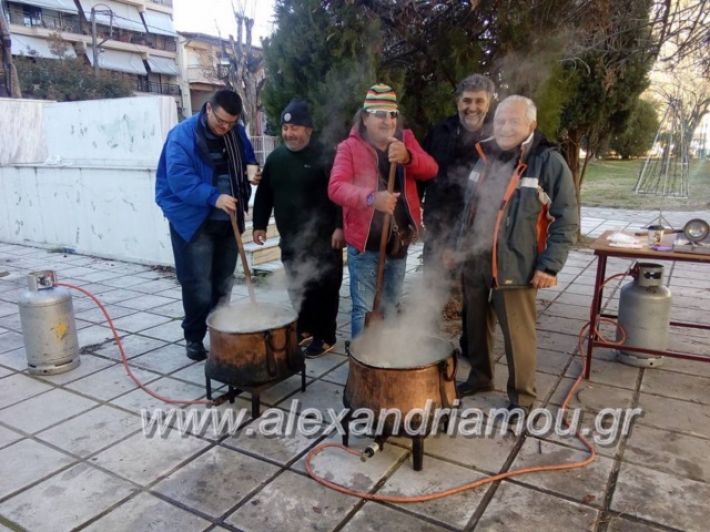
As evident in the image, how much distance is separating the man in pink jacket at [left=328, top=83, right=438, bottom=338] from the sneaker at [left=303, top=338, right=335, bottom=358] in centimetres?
58

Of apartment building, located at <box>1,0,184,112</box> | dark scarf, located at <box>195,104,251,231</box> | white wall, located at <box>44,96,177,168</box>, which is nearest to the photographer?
dark scarf, located at <box>195,104,251,231</box>

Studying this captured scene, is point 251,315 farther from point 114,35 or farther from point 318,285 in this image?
point 114,35

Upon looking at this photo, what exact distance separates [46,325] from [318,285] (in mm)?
1781

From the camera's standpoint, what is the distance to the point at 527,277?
2.65m

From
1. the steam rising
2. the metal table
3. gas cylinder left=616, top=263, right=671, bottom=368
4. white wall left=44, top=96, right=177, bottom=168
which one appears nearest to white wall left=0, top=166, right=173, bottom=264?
white wall left=44, top=96, right=177, bottom=168

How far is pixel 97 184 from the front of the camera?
21.8 ft

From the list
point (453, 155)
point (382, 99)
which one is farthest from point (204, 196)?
point (453, 155)

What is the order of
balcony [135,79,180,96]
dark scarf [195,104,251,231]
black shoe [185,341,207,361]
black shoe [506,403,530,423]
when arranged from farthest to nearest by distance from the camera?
balcony [135,79,180,96] < black shoe [185,341,207,361] < dark scarf [195,104,251,231] < black shoe [506,403,530,423]

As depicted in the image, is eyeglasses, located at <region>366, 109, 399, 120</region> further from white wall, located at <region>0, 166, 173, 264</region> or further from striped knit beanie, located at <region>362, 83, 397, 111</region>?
white wall, located at <region>0, 166, 173, 264</region>

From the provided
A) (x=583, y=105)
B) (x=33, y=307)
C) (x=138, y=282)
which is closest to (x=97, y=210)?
(x=138, y=282)

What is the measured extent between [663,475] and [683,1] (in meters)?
4.15

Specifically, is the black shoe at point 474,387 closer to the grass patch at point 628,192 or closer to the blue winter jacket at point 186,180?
the blue winter jacket at point 186,180

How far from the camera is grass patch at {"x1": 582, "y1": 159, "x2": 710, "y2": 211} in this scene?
452 inches

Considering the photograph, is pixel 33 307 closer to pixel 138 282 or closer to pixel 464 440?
pixel 138 282
